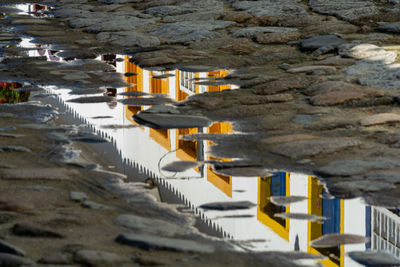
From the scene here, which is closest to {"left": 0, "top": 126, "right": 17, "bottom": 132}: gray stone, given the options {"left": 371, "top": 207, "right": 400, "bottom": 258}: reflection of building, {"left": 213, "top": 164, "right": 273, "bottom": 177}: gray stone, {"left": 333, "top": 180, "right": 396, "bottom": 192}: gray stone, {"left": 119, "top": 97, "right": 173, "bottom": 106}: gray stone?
{"left": 119, "top": 97, "right": 173, "bottom": 106}: gray stone

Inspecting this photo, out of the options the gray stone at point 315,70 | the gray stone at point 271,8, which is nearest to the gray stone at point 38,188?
the gray stone at point 315,70

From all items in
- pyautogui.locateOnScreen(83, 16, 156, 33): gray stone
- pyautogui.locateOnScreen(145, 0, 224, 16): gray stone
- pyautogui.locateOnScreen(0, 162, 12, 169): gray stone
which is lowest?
pyautogui.locateOnScreen(0, 162, 12, 169): gray stone

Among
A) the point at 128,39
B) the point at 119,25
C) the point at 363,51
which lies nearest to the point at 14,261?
the point at 363,51

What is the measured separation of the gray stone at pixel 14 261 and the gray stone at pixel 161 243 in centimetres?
34

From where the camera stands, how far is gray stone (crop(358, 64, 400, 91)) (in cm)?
521

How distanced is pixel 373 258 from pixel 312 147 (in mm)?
1382

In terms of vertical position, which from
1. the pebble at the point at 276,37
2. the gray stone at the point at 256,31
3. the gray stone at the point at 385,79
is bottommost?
the gray stone at the point at 385,79

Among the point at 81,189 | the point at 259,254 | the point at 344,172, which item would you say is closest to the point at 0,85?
the point at 81,189

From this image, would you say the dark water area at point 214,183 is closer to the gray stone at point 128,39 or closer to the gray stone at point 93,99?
the gray stone at point 93,99

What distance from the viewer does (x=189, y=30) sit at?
7891 millimetres

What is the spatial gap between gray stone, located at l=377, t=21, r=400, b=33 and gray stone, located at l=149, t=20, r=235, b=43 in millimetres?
1536

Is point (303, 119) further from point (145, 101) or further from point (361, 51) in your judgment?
point (361, 51)

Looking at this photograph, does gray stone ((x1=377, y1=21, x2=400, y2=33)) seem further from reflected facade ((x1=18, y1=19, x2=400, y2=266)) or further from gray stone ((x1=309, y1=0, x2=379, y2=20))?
reflected facade ((x1=18, y1=19, x2=400, y2=266))

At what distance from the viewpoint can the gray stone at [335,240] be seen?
8.54 feet
